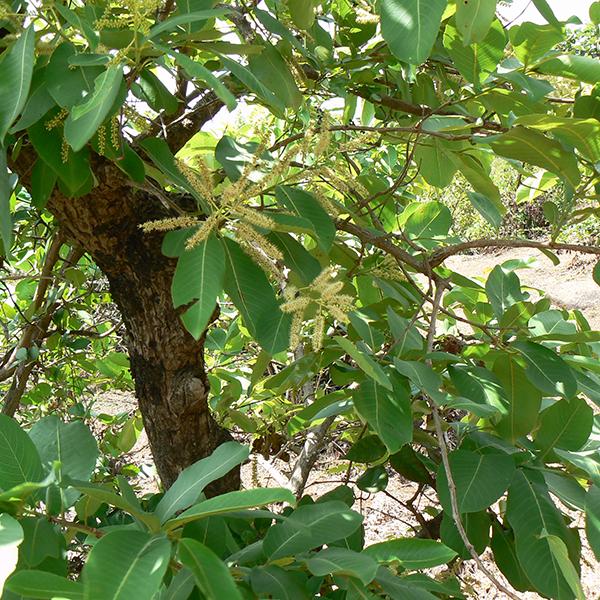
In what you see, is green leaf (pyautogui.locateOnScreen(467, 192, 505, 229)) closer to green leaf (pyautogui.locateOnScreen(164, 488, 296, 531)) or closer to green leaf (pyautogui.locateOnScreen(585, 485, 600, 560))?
green leaf (pyautogui.locateOnScreen(585, 485, 600, 560))

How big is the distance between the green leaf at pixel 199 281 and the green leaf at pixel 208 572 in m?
0.23

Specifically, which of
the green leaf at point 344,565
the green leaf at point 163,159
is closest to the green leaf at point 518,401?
the green leaf at point 344,565

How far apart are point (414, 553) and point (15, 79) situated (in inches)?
27.2

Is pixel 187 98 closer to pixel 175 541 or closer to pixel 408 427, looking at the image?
pixel 408 427

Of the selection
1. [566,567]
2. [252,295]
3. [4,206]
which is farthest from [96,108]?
[566,567]

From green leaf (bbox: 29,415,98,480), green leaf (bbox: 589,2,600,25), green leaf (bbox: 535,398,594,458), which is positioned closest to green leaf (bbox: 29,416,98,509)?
green leaf (bbox: 29,415,98,480)

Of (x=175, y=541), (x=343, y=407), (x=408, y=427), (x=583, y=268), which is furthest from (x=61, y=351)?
(x=583, y=268)

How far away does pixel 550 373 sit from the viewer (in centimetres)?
108

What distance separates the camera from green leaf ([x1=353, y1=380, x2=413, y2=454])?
97 cm

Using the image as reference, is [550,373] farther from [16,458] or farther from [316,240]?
[16,458]

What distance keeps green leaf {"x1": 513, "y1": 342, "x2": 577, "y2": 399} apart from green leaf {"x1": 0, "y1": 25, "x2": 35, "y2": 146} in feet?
2.54

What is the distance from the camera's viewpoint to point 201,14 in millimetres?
751

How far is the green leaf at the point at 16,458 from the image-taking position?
0.75 m

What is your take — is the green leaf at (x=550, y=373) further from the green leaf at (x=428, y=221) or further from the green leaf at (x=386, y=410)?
the green leaf at (x=428, y=221)
